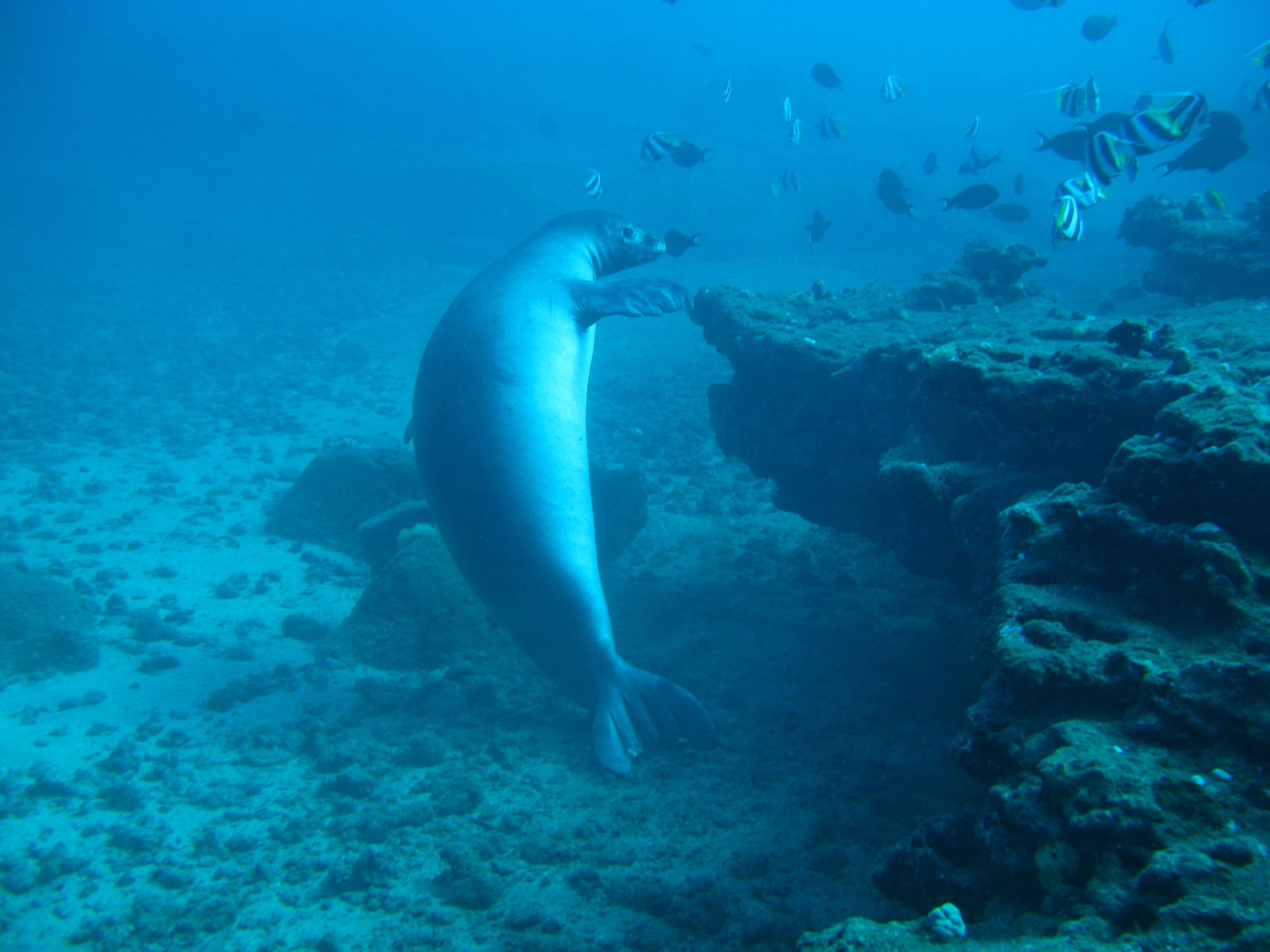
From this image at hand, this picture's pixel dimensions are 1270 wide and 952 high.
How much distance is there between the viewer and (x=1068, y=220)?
6.32 meters

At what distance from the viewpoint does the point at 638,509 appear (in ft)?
21.6

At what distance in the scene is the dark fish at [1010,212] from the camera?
447 inches

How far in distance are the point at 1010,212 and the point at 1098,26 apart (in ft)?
14.4

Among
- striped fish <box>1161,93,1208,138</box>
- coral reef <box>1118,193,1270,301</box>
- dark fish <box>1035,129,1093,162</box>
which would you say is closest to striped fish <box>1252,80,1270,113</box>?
coral reef <box>1118,193,1270,301</box>

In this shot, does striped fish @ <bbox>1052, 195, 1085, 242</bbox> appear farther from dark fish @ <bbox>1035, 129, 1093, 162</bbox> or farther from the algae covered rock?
the algae covered rock

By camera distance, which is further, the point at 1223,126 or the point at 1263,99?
the point at 1263,99

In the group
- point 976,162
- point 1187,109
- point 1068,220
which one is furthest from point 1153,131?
point 976,162

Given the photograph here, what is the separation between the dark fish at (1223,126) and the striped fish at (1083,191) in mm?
2694

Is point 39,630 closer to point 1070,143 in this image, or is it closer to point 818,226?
point 818,226

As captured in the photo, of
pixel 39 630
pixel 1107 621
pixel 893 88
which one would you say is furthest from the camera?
pixel 893 88

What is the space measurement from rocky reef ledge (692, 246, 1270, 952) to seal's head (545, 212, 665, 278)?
329 cm

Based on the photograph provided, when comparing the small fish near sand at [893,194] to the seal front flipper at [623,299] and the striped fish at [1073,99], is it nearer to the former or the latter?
the striped fish at [1073,99]

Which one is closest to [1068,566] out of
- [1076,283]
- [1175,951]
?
[1175,951]

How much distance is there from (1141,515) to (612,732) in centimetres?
300
